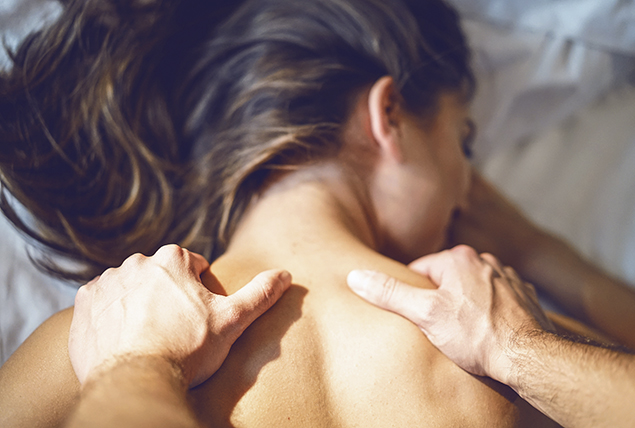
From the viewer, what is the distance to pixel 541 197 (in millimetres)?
1452

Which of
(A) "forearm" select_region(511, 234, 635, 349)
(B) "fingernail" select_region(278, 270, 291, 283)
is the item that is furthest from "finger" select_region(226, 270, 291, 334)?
(A) "forearm" select_region(511, 234, 635, 349)

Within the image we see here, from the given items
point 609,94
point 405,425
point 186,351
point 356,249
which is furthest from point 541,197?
point 186,351

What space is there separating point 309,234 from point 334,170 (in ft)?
0.60

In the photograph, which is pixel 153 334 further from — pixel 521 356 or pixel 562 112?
pixel 562 112

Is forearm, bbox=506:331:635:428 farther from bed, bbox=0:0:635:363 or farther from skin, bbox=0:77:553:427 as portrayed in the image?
bed, bbox=0:0:635:363

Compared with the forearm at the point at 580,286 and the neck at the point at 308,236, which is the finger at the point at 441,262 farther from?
the forearm at the point at 580,286

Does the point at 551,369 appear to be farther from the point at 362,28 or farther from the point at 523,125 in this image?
the point at 523,125

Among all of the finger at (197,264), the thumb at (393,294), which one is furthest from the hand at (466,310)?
the finger at (197,264)

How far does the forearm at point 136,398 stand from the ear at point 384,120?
61cm

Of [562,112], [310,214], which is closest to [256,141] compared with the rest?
[310,214]

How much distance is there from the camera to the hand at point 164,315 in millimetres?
598

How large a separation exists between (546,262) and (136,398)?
1103 mm

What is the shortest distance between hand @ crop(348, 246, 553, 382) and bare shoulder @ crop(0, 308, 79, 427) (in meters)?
0.45

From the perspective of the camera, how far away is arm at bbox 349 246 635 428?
23.3 inches
